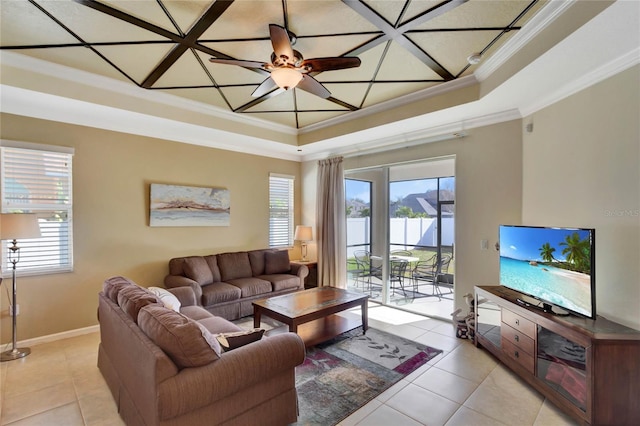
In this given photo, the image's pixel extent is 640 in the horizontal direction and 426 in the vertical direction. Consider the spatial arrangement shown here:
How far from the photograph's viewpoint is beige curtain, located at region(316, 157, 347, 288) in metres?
5.48

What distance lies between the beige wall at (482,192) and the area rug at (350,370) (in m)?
1.24

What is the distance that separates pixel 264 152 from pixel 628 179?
15.8 ft

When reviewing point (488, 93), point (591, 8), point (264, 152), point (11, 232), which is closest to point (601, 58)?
point (591, 8)

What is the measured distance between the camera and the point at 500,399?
2475mm

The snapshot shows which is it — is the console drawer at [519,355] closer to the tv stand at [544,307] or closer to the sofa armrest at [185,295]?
the tv stand at [544,307]

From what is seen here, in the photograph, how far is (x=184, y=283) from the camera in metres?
3.97

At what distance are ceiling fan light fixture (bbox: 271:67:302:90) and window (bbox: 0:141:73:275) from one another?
2.91 metres

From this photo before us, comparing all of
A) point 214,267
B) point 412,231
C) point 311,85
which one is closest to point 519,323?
point 412,231

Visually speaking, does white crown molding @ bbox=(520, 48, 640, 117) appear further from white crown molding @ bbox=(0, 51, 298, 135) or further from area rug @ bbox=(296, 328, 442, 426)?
white crown molding @ bbox=(0, 51, 298, 135)

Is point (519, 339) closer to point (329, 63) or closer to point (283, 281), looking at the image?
point (329, 63)

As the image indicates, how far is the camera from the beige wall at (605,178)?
226cm

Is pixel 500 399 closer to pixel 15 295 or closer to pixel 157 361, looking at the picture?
pixel 157 361

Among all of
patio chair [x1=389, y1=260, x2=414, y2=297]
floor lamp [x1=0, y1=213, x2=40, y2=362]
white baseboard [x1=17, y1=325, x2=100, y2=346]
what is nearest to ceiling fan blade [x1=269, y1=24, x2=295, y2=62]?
floor lamp [x1=0, y1=213, x2=40, y2=362]

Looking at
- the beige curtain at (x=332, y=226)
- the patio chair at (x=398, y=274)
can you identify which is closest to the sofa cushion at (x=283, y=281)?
the beige curtain at (x=332, y=226)
